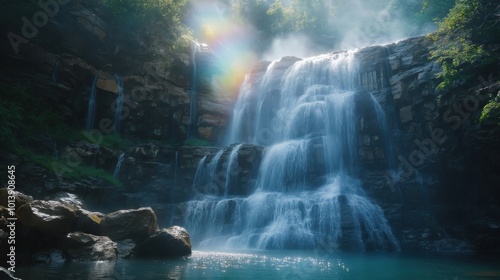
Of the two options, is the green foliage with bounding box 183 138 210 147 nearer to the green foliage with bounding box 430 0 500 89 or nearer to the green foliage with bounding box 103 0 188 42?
the green foliage with bounding box 103 0 188 42

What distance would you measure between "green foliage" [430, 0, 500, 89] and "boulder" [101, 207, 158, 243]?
16.8 m

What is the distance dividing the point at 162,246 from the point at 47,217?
3953 millimetres

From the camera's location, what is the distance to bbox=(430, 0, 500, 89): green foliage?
17955 millimetres

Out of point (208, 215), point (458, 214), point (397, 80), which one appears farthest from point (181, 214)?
point (397, 80)

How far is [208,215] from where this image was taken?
20.1 metres

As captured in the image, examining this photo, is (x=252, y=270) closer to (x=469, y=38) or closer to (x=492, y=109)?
(x=492, y=109)

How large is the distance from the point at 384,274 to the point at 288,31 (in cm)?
5109

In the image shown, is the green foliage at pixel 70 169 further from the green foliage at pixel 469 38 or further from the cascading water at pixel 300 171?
the green foliage at pixel 469 38

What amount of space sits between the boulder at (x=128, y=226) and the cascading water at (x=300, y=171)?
20.3ft

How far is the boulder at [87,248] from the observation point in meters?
10.8

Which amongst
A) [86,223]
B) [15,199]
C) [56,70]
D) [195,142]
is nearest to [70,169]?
[56,70]

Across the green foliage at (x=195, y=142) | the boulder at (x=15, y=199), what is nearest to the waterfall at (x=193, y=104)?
the green foliage at (x=195, y=142)

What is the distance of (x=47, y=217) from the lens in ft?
34.8

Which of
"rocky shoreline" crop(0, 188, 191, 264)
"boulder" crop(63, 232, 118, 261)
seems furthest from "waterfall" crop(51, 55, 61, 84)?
"boulder" crop(63, 232, 118, 261)
